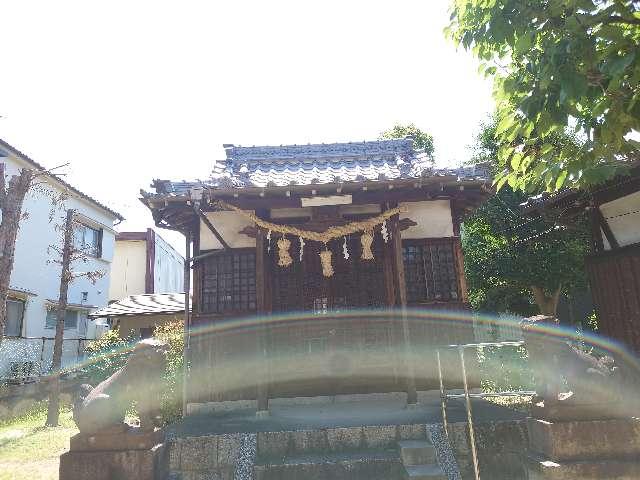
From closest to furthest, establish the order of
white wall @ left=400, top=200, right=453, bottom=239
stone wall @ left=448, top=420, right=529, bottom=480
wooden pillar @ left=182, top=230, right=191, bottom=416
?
1. stone wall @ left=448, top=420, right=529, bottom=480
2. wooden pillar @ left=182, top=230, right=191, bottom=416
3. white wall @ left=400, top=200, right=453, bottom=239

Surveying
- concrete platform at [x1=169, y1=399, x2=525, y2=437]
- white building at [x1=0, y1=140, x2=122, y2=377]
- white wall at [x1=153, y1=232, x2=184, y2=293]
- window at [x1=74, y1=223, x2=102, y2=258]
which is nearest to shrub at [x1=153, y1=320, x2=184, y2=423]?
concrete platform at [x1=169, y1=399, x2=525, y2=437]

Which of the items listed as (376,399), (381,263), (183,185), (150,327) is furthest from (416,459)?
(150,327)

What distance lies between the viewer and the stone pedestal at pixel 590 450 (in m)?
5.41

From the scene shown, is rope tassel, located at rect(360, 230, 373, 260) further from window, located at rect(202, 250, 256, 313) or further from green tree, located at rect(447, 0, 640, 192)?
green tree, located at rect(447, 0, 640, 192)

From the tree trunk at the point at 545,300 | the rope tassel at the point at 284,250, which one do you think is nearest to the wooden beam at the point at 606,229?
the rope tassel at the point at 284,250

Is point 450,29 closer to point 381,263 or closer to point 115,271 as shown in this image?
point 381,263

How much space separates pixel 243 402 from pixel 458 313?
5.11 meters

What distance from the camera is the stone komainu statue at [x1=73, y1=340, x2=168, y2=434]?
5777 mm

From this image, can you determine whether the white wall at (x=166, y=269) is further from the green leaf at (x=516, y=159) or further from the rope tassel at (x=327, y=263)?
the green leaf at (x=516, y=159)

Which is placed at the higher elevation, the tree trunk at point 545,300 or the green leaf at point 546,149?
the green leaf at point 546,149

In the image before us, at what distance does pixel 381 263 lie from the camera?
397 inches

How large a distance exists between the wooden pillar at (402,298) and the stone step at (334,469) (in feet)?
6.91

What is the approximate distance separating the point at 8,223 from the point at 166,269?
900 inches

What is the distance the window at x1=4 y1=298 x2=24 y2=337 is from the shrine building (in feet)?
34.9
